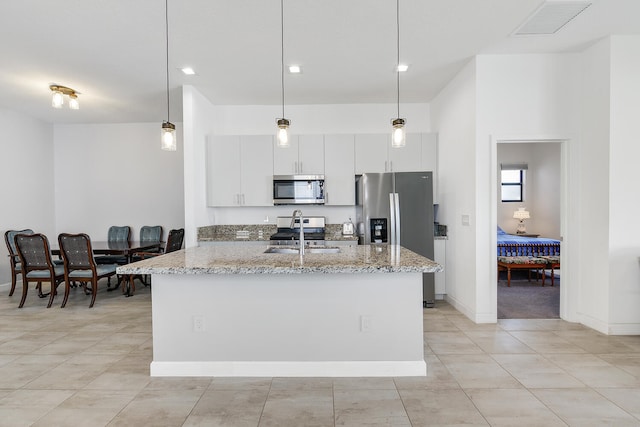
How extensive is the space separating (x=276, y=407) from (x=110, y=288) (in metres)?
4.38

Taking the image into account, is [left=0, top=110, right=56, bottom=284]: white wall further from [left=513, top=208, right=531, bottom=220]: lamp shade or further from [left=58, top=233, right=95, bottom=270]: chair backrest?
[left=513, top=208, right=531, bottom=220]: lamp shade

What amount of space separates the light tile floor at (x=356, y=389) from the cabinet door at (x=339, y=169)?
7.32ft

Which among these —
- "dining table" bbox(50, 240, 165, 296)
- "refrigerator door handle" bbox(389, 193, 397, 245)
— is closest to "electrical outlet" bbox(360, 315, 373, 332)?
"refrigerator door handle" bbox(389, 193, 397, 245)

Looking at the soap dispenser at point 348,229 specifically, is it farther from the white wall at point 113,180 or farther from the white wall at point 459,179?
the white wall at point 113,180

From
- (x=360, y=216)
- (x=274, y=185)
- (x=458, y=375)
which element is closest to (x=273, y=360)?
(x=458, y=375)

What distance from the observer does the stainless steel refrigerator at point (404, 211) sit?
4.34 meters

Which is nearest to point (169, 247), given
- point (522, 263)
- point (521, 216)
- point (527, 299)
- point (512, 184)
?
point (527, 299)

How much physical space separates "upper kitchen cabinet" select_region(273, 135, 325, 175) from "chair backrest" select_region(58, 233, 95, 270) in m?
2.66

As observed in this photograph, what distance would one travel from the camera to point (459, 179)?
4.13 m

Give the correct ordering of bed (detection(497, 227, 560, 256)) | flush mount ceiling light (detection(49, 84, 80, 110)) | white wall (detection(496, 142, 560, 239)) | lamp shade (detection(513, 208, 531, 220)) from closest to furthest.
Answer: flush mount ceiling light (detection(49, 84, 80, 110)) < bed (detection(497, 227, 560, 256)) < white wall (detection(496, 142, 560, 239)) < lamp shade (detection(513, 208, 531, 220))

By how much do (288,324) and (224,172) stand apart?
2.97 m

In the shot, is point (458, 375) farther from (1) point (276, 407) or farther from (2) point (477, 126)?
(2) point (477, 126)

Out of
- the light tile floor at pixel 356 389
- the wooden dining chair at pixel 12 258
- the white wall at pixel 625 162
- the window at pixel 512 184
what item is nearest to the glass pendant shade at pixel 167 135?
the light tile floor at pixel 356 389

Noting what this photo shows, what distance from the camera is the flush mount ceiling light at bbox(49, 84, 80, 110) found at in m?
4.21
